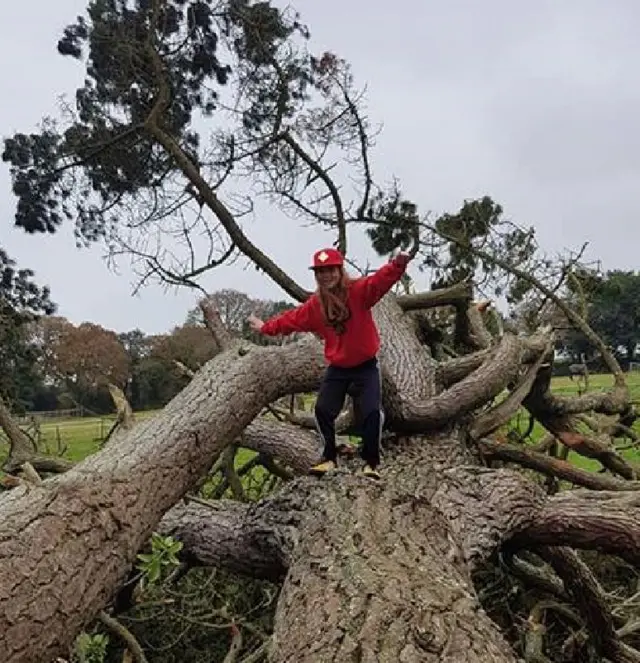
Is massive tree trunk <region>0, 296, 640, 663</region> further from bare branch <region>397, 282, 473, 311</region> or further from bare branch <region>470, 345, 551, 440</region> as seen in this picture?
bare branch <region>397, 282, 473, 311</region>

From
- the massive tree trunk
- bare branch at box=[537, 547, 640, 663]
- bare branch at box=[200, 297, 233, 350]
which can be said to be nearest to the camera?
the massive tree trunk

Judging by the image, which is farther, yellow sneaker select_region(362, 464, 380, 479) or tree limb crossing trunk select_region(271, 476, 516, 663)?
yellow sneaker select_region(362, 464, 380, 479)

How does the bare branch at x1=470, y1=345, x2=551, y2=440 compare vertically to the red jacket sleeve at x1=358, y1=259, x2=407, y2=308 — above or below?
below

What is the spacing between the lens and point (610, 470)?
4.51 metres

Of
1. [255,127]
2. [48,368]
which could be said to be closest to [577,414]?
[255,127]

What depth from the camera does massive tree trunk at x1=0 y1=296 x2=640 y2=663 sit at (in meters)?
1.61

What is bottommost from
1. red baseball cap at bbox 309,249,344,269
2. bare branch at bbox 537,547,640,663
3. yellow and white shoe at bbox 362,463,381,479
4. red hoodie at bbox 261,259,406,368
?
bare branch at bbox 537,547,640,663

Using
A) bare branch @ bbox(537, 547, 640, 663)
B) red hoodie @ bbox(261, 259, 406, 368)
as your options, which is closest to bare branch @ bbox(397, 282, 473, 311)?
red hoodie @ bbox(261, 259, 406, 368)

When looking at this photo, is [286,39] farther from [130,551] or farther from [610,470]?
[130,551]

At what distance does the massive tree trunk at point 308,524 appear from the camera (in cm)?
161

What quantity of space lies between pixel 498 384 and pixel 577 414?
128 cm

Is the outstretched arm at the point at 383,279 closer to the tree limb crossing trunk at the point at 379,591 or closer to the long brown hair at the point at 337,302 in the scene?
the long brown hair at the point at 337,302

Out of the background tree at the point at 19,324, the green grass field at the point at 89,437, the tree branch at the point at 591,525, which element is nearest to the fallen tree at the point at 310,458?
the tree branch at the point at 591,525

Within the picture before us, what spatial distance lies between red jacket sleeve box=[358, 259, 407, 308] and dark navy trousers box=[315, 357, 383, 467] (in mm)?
241
